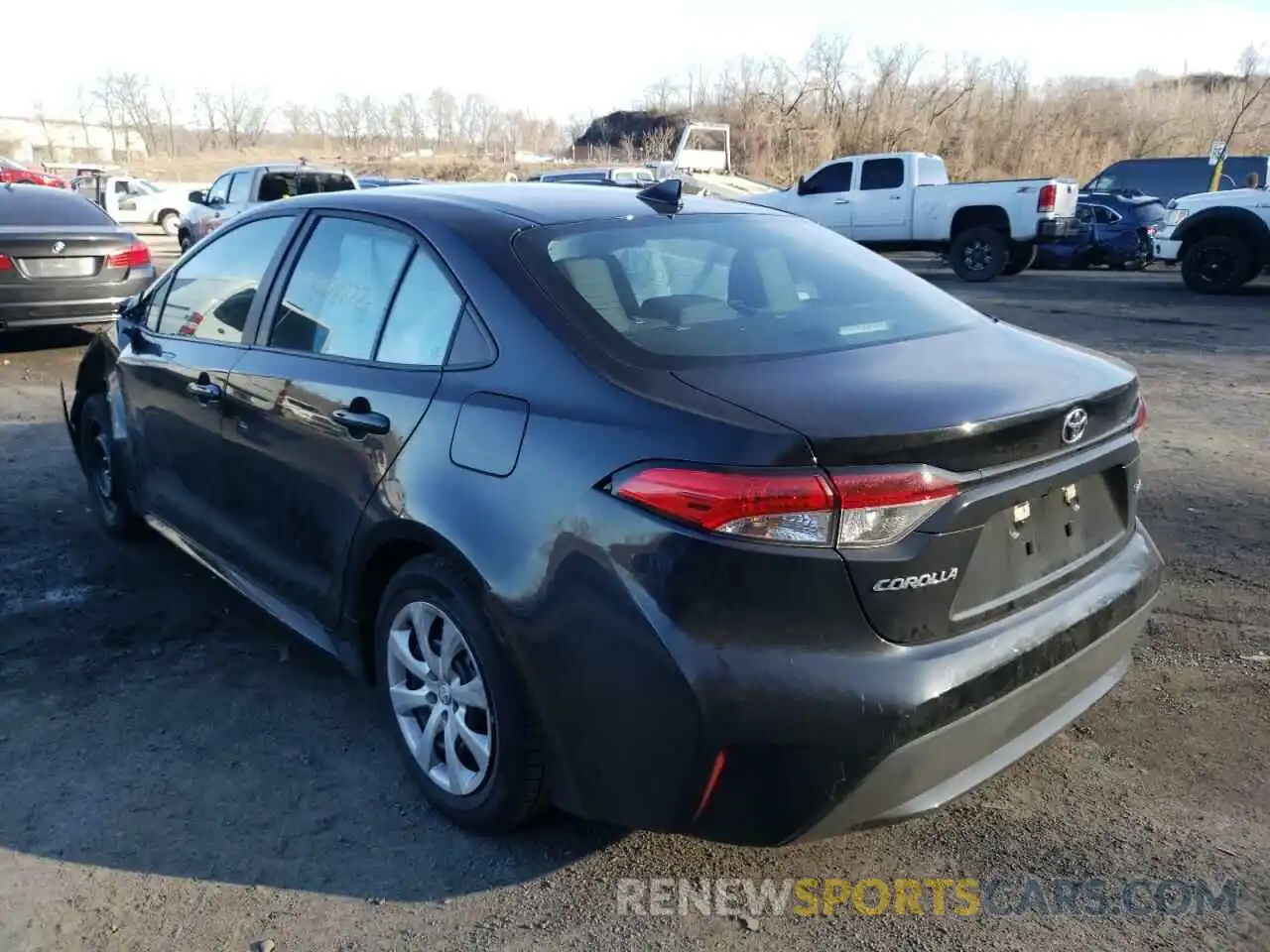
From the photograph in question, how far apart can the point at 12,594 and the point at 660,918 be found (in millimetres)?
3342

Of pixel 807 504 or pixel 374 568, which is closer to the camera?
pixel 807 504

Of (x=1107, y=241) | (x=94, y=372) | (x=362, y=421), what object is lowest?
(x=1107, y=241)

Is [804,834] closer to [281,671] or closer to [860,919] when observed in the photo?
[860,919]

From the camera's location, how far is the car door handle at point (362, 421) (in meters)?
2.91

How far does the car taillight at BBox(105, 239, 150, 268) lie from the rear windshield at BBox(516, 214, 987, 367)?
26.3ft

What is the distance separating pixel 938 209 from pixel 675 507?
1666 centimetres

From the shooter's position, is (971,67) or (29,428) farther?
(971,67)

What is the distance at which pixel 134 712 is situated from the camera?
11.6 ft

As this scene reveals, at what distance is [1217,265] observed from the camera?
1485 cm

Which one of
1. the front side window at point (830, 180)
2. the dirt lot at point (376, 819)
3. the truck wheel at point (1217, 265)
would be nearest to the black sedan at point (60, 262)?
the dirt lot at point (376, 819)

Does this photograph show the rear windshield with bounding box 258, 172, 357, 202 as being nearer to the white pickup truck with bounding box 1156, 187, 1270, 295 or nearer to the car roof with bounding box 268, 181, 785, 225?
the white pickup truck with bounding box 1156, 187, 1270, 295

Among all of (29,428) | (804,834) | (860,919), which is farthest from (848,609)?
(29,428)

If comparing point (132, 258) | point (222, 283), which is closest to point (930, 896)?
point (222, 283)

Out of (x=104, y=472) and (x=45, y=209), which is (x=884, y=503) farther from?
(x=45, y=209)
